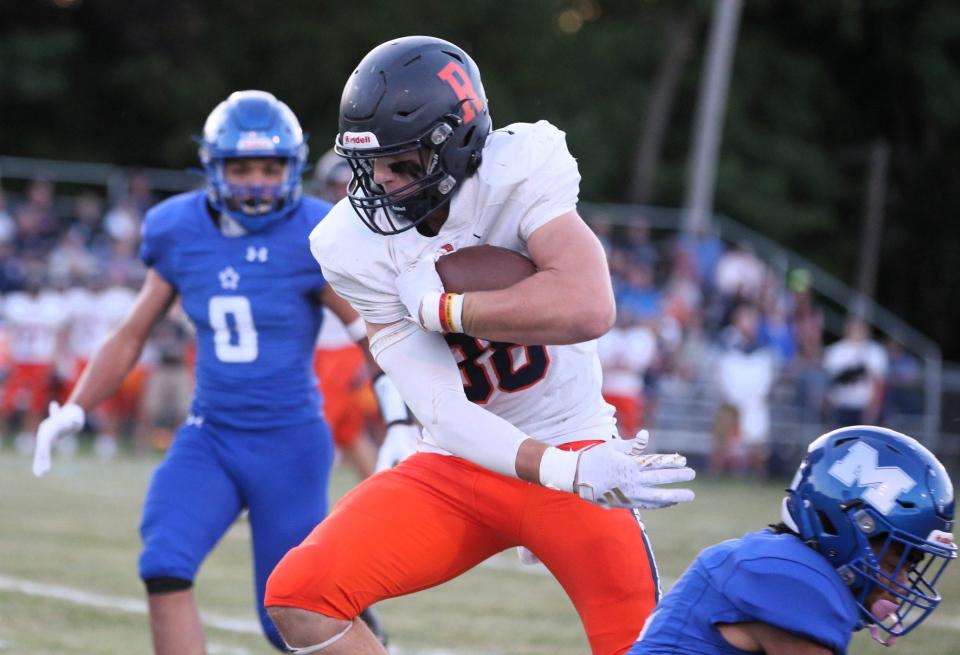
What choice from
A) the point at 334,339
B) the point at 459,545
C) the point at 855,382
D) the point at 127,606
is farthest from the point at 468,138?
the point at 855,382

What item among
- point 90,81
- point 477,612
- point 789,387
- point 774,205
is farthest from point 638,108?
point 477,612

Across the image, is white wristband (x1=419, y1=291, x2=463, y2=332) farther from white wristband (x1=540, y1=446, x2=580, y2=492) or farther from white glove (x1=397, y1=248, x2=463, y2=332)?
white wristband (x1=540, y1=446, x2=580, y2=492)

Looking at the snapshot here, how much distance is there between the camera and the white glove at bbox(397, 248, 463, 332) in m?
3.36

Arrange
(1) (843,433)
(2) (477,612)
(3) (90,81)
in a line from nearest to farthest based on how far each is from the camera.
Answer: (1) (843,433)
(2) (477,612)
(3) (90,81)

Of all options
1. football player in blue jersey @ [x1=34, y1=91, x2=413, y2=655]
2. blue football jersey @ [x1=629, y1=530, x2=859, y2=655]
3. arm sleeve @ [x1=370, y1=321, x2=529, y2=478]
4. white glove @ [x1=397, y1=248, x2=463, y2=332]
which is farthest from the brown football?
football player in blue jersey @ [x1=34, y1=91, x2=413, y2=655]

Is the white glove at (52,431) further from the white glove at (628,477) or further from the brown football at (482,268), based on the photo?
the white glove at (628,477)

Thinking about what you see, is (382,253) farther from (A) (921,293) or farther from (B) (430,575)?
(A) (921,293)

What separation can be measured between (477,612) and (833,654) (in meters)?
3.56

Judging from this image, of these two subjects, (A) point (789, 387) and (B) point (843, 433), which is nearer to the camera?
(B) point (843, 433)

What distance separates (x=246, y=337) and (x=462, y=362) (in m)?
1.27

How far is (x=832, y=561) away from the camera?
3.02 m

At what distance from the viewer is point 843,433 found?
10.3ft

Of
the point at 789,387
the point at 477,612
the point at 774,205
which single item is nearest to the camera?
the point at 477,612

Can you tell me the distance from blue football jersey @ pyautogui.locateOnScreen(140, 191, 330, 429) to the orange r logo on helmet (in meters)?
1.31
